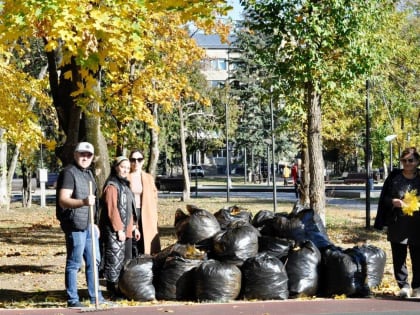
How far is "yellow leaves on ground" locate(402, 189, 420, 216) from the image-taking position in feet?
27.0

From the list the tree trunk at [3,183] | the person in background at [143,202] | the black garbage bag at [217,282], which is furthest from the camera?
the tree trunk at [3,183]

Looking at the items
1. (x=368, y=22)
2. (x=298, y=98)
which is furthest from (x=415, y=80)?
(x=368, y=22)

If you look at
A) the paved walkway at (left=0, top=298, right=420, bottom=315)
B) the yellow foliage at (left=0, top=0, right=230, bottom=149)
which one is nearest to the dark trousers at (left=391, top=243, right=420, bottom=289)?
the paved walkway at (left=0, top=298, right=420, bottom=315)

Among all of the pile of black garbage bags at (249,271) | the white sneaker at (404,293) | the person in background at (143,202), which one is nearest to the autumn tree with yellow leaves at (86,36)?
the person in background at (143,202)

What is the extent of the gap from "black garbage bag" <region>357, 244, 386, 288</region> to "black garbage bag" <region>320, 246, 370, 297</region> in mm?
245

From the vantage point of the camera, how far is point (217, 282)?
841 centimetres

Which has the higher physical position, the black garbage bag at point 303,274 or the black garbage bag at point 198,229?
the black garbage bag at point 198,229

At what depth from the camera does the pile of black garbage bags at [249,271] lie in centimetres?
851

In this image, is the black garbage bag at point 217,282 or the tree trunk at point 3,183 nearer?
the black garbage bag at point 217,282

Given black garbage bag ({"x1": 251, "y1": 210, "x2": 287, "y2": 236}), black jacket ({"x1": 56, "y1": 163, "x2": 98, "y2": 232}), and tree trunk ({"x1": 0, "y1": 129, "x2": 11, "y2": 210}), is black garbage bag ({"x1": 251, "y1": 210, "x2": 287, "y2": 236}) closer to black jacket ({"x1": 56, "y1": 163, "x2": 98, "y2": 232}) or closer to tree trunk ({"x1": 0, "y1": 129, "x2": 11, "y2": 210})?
black jacket ({"x1": 56, "y1": 163, "x2": 98, "y2": 232})

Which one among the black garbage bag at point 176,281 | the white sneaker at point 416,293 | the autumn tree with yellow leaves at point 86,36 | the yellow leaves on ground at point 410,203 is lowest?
the white sneaker at point 416,293

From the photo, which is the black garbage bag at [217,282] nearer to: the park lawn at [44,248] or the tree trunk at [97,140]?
the park lawn at [44,248]

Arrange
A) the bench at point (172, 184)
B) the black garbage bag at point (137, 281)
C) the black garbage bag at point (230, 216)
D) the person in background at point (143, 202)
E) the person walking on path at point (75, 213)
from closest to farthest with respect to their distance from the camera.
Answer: the person walking on path at point (75, 213), the black garbage bag at point (137, 281), the person in background at point (143, 202), the black garbage bag at point (230, 216), the bench at point (172, 184)

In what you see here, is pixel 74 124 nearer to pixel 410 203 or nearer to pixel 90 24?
pixel 90 24
